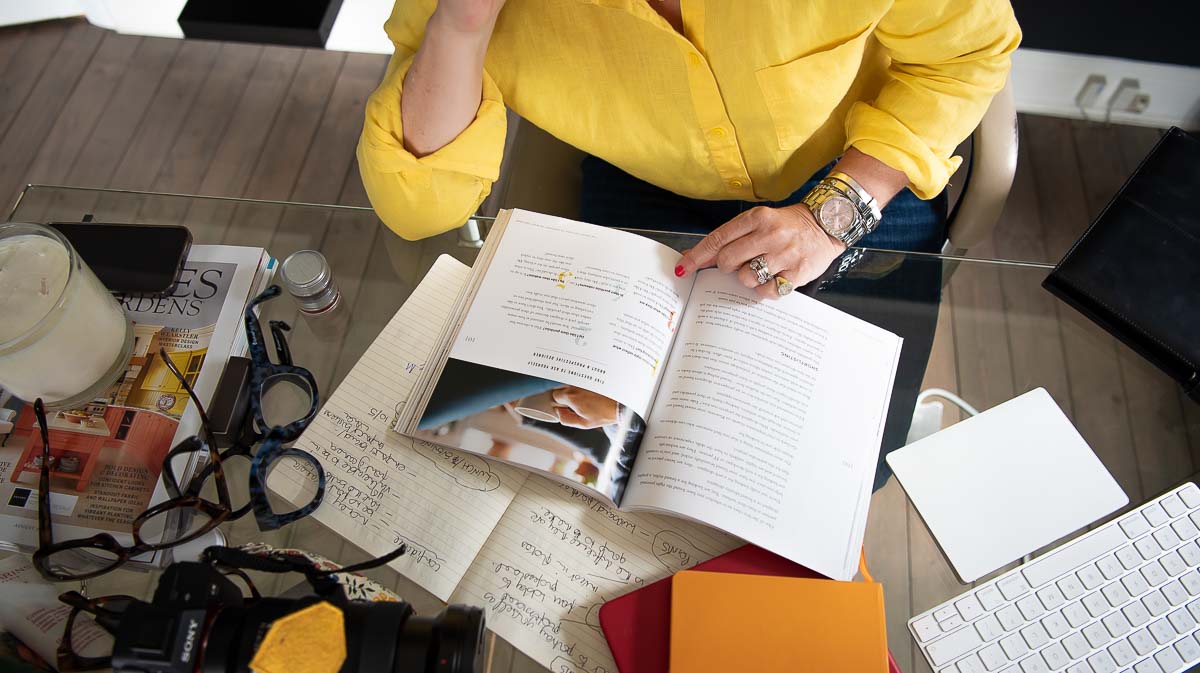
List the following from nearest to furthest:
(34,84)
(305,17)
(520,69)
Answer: (520,69), (305,17), (34,84)

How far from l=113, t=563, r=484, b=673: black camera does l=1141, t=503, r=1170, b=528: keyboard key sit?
0.68 metres

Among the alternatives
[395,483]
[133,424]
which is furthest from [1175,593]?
[133,424]

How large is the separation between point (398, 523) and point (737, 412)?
360 millimetres

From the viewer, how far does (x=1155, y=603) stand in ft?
2.38

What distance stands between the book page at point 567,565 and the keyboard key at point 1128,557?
1.28 feet

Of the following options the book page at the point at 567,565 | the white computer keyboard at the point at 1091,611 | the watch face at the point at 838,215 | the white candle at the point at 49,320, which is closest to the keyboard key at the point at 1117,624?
the white computer keyboard at the point at 1091,611

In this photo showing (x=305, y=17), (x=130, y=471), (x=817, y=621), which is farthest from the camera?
(x=305, y=17)

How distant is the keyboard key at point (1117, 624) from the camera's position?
71 cm

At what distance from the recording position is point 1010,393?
839 millimetres

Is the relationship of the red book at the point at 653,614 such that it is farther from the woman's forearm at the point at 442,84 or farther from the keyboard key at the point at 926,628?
the woman's forearm at the point at 442,84

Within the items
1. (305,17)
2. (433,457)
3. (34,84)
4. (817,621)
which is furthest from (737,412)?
(34,84)

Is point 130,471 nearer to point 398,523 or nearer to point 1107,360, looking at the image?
point 398,523

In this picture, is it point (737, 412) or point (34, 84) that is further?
point (34, 84)

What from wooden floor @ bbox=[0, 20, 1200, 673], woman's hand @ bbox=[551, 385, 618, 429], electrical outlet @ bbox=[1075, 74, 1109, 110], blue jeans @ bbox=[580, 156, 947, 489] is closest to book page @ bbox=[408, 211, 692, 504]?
woman's hand @ bbox=[551, 385, 618, 429]
